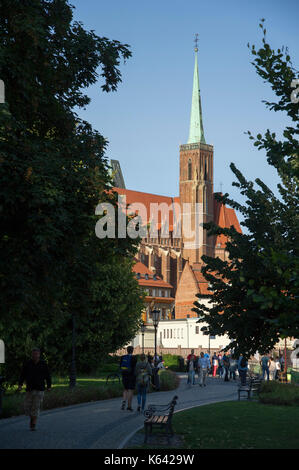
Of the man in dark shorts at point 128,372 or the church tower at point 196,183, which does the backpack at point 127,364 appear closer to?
the man in dark shorts at point 128,372

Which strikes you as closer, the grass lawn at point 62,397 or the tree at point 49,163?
the tree at point 49,163

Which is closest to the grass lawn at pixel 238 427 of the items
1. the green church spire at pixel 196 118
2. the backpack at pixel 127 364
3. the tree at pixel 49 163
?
the backpack at pixel 127 364

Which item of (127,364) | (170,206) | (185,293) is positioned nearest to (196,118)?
(170,206)

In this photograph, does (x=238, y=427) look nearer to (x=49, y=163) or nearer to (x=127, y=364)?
(x=127, y=364)

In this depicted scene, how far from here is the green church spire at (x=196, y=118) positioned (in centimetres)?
13562

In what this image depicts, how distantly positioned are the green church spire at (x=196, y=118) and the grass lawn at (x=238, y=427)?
11790 centimetres

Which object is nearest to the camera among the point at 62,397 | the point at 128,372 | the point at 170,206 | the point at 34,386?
the point at 34,386

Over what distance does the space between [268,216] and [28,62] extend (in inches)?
244

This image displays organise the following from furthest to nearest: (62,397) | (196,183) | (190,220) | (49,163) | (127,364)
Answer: (190,220), (196,183), (62,397), (127,364), (49,163)

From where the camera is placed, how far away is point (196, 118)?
454 feet

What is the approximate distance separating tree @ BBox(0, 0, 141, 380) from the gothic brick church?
10086cm

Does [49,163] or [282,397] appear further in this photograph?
[282,397]

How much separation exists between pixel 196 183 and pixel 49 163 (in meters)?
125

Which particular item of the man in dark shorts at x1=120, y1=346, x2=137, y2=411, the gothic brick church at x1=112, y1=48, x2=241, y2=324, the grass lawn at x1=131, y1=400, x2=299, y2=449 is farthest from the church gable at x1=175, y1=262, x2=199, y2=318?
the man in dark shorts at x1=120, y1=346, x2=137, y2=411
